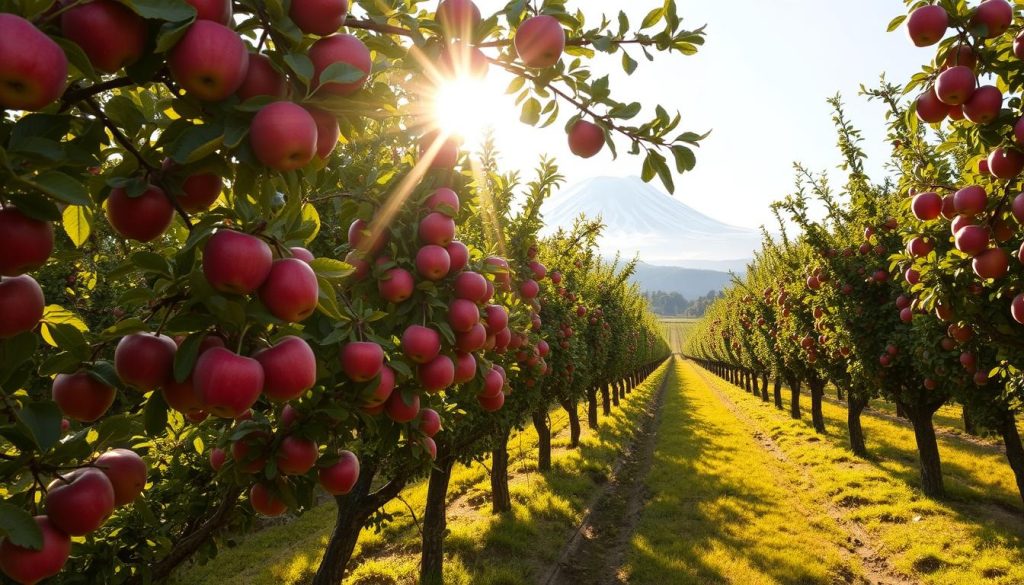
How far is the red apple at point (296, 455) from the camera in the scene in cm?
256

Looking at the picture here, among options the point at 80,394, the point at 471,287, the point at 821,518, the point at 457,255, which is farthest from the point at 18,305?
the point at 821,518

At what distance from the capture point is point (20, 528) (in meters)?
1.38

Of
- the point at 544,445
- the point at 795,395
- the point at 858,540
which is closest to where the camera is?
the point at 858,540

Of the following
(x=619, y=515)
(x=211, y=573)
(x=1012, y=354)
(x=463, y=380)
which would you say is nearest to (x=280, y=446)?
(x=463, y=380)

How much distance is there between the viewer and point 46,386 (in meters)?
7.31

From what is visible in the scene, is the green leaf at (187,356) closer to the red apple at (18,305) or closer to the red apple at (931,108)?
the red apple at (18,305)

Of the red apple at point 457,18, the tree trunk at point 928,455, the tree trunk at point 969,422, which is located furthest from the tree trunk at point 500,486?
the red apple at point 457,18

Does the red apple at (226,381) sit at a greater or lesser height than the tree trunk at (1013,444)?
greater

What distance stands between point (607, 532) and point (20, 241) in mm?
12540

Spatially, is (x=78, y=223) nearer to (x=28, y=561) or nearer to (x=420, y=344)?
(x=28, y=561)

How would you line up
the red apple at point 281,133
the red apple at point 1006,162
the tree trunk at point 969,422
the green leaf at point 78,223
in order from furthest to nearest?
the tree trunk at point 969,422 < the red apple at point 1006,162 < the green leaf at point 78,223 < the red apple at point 281,133

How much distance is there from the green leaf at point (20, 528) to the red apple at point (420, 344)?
5.46 ft

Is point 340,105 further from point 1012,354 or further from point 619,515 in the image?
point 619,515

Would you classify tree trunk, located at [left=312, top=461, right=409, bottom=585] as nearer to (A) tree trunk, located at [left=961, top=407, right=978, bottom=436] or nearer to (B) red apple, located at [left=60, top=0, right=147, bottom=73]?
(B) red apple, located at [left=60, top=0, right=147, bottom=73]
